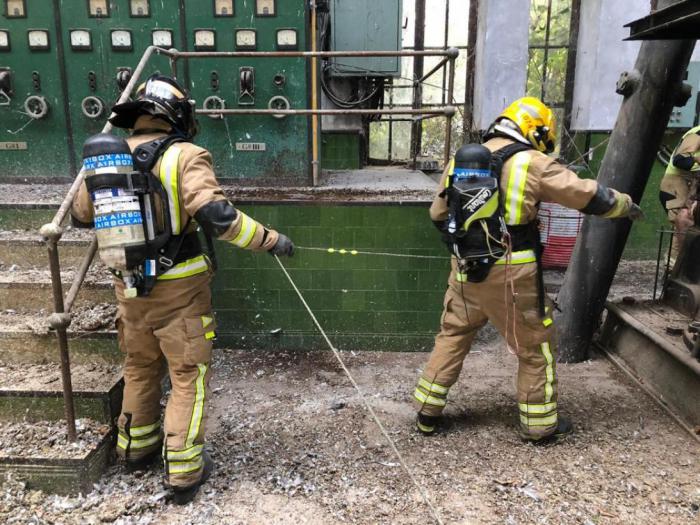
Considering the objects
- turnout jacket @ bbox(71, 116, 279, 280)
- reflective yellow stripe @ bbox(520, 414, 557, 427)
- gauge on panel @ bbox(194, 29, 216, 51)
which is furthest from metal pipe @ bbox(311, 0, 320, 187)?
reflective yellow stripe @ bbox(520, 414, 557, 427)

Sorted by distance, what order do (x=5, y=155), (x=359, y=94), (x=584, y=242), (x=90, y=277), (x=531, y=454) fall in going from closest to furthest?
1. (x=531, y=454)
2. (x=90, y=277)
3. (x=584, y=242)
4. (x=5, y=155)
5. (x=359, y=94)

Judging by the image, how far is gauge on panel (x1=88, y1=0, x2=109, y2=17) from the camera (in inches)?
189

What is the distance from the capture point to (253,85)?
484cm

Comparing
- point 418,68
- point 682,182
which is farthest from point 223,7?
point 682,182

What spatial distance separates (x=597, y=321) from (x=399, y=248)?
1.77 meters

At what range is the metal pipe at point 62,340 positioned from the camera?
270 centimetres

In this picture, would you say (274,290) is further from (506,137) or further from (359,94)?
(359,94)

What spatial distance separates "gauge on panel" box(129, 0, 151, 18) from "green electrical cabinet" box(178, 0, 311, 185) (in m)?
0.36

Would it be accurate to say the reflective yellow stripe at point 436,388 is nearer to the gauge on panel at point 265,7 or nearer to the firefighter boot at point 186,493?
the firefighter boot at point 186,493

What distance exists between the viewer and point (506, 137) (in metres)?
3.35

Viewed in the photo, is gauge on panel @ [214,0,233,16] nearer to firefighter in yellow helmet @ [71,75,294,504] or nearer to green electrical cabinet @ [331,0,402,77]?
firefighter in yellow helmet @ [71,75,294,504]

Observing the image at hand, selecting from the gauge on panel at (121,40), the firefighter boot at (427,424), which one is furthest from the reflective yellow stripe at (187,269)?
the gauge on panel at (121,40)

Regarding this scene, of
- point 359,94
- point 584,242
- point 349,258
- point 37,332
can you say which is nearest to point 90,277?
point 37,332

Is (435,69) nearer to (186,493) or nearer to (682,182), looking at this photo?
(682,182)
